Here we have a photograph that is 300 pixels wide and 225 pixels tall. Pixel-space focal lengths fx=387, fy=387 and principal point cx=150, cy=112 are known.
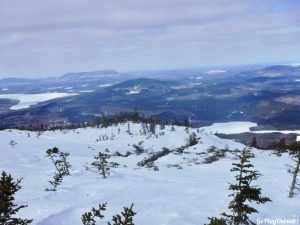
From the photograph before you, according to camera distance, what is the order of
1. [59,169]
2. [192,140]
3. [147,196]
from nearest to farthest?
[147,196] < [59,169] < [192,140]

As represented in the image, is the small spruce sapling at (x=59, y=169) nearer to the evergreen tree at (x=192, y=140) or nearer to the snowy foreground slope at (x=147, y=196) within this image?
the snowy foreground slope at (x=147, y=196)

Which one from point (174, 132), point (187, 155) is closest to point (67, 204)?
point (187, 155)

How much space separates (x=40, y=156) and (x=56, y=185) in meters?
53.6

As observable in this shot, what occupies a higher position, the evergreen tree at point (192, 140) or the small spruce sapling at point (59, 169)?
the small spruce sapling at point (59, 169)

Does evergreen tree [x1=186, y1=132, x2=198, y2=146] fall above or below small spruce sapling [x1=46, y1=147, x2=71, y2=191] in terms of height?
below

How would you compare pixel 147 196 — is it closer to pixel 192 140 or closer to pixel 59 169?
pixel 59 169

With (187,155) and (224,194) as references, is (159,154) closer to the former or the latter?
(187,155)

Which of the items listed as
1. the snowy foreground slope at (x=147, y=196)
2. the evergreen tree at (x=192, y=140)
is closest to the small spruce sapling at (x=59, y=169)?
the snowy foreground slope at (x=147, y=196)

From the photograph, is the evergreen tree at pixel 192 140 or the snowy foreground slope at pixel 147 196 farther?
the evergreen tree at pixel 192 140

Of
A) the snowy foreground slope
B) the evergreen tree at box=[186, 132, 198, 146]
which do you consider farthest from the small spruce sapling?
the evergreen tree at box=[186, 132, 198, 146]

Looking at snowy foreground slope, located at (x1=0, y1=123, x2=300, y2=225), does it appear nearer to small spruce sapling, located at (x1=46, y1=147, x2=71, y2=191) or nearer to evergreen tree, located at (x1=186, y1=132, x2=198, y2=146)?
small spruce sapling, located at (x1=46, y1=147, x2=71, y2=191)

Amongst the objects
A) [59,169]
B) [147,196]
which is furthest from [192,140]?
[147,196]

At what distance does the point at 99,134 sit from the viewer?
178625 mm

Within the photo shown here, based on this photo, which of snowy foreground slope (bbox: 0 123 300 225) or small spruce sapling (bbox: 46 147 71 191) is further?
small spruce sapling (bbox: 46 147 71 191)
